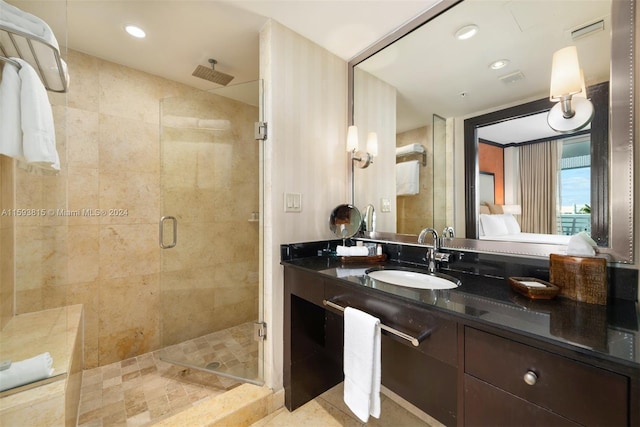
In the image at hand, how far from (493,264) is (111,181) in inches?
102

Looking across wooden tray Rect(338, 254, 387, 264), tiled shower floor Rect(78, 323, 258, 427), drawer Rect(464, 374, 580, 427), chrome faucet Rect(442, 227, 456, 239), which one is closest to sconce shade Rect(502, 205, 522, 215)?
chrome faucet Rect(442, 227, 456, 239)

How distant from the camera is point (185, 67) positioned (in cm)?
203

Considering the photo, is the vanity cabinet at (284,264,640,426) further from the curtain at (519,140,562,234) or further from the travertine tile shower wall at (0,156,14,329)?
the travertine tile shower wall at (0,156,14,329)

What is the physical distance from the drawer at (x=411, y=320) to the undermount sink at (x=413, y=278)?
199 millimetres

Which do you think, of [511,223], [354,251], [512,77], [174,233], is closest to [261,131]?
[354,251]

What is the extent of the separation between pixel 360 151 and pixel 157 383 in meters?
2.16

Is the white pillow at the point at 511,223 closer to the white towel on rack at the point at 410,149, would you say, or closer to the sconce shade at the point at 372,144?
the white towel on rack at the point at 410,149

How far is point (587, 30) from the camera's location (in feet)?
3.28

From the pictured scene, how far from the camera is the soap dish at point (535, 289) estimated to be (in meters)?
0.90

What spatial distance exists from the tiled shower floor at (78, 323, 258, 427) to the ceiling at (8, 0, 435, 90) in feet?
6.59

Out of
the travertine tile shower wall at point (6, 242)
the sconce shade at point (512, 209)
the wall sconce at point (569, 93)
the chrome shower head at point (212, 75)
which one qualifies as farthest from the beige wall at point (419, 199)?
the travertine tile shower wall at point (6, 242)

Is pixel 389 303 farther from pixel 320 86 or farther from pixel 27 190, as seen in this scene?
pixel 27 190

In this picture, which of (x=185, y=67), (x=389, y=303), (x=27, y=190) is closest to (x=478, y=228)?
(x=389, y=303)

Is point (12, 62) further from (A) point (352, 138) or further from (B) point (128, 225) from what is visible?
(A) point (352, 138)
